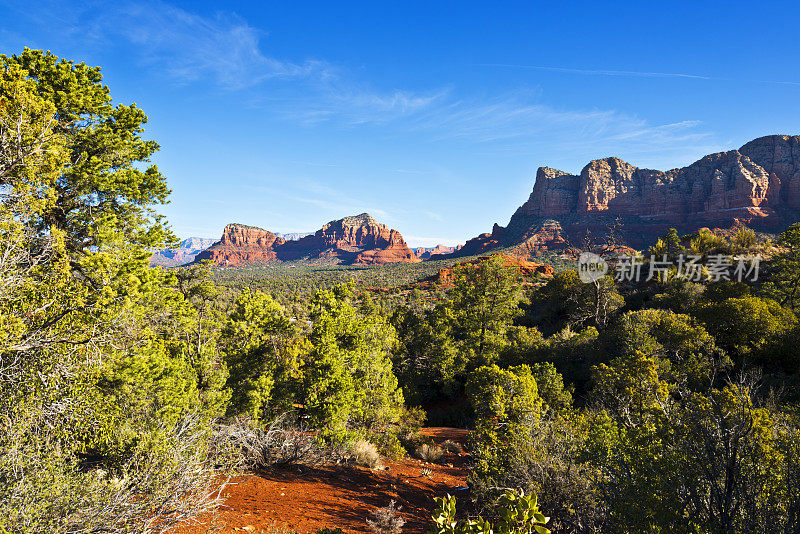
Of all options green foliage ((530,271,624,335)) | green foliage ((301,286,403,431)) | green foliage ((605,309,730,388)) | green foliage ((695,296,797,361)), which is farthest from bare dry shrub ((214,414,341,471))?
green foliage ((530,271,624,335))

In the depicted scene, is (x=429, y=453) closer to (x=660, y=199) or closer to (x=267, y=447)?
(x=267, y=447)

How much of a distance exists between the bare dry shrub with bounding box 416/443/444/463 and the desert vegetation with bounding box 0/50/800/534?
0.19 ft

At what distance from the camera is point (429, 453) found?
46.9 ft

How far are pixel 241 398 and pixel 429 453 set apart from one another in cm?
804

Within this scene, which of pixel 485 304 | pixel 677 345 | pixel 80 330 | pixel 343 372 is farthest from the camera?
pixel 485 304

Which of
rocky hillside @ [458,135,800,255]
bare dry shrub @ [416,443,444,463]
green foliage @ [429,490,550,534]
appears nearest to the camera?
green foliage @ [429,490,550,534]

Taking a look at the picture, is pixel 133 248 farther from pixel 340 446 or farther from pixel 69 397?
pixel 340 446

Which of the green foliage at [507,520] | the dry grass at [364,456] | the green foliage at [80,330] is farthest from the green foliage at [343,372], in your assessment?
the green foliage at [507,520]

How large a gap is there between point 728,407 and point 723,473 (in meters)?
4.16

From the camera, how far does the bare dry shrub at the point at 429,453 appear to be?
14.2m

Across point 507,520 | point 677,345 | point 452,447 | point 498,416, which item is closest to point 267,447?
point 498,416

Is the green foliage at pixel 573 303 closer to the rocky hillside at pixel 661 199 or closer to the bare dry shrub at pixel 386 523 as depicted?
the bare dry shrub at pixel 386 523

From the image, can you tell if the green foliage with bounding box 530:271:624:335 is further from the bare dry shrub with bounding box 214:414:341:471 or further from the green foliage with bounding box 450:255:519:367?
the bare dry shrub with bounding box 214:414:341:471

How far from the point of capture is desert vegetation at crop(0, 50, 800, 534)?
4.76 metres
